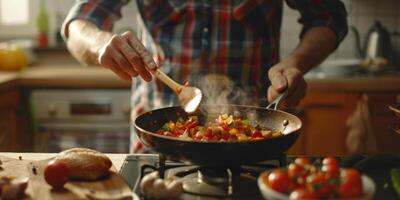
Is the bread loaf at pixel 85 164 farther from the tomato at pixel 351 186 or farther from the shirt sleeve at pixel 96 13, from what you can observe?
the shirt sleeve at pixel 96 13

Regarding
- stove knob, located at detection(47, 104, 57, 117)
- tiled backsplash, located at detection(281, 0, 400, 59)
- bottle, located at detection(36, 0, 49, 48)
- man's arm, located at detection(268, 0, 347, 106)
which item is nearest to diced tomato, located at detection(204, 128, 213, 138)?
man's arm, located at detection(268, 0, 347, 106)

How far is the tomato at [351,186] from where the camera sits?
98cm

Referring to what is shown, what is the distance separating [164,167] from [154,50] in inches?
30.9

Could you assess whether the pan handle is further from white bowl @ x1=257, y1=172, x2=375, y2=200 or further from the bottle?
the bottle

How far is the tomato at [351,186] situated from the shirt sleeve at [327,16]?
108 cm

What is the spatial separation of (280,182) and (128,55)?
1.72ft

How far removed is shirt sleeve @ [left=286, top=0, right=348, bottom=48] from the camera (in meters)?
2.01

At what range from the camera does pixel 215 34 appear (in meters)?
1.99

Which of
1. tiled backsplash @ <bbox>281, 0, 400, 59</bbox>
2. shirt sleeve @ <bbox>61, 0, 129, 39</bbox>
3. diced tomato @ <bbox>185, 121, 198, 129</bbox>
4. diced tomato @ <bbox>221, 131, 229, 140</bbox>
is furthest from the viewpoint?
tiled backsplash @ <bbox>281, 0, 400, 59</bbox>

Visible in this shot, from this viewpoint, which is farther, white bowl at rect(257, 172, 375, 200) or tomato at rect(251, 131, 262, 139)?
tomato at rect(251, 131, 262, 139)

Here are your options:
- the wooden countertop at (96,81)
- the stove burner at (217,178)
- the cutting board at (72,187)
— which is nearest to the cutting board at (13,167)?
the cutting board at (72,187)

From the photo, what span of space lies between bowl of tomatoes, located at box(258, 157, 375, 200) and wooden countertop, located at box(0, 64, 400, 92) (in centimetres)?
190

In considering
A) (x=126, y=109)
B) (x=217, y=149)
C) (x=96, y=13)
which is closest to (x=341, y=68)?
(x=126, y=109)

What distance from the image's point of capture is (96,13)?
196cm
